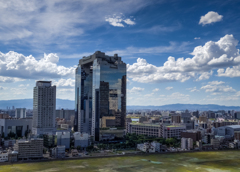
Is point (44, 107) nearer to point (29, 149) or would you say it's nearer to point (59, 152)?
point (59, 152)

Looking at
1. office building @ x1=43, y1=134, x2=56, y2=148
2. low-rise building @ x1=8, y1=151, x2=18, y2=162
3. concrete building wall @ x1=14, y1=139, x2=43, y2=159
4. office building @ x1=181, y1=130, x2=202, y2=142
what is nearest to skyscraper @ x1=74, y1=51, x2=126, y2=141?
office building @ x1=43, y1=134, x2=56, y2=148

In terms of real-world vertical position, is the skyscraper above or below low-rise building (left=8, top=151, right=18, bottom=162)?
above

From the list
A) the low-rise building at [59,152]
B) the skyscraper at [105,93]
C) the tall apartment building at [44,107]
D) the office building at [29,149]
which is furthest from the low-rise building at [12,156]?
the skyscraper at [105,93]

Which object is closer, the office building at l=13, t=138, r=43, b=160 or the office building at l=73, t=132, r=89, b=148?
the office building at l=13, t=138, r=43, b=160

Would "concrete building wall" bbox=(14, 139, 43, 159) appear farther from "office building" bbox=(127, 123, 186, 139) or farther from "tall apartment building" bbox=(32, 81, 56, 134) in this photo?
"office building" bbox=(127, 123, 186, 139)

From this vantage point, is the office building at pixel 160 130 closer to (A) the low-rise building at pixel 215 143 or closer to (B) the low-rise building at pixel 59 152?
(A) the low-rise building at pixel 215 143

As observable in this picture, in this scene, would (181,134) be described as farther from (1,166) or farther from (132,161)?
(1,166)
